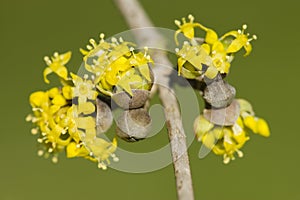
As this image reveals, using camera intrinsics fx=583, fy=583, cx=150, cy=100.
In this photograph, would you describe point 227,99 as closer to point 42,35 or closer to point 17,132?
point 17,132

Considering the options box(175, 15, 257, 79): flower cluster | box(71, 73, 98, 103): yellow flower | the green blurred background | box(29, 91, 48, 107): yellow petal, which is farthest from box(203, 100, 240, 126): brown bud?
the green blurred background

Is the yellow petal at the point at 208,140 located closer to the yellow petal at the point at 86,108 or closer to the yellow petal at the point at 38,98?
the yellow petal at the point at 86,108

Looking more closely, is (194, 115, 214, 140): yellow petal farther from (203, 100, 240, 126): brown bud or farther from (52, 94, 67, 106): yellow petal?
(52, 94, 67, 106): yellow petal

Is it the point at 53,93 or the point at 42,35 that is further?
the point at 42,35

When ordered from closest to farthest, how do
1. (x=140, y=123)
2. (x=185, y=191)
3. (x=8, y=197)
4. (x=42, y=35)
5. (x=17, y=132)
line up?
1. (x=185, y=191)
2. (x=140, y=123)
3. (x=8, y=197)
4. (x=17, y=132)
5. (x=42, y=35)

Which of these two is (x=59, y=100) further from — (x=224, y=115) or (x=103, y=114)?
(x=224, y=115)

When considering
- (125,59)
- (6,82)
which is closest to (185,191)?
(125,59)

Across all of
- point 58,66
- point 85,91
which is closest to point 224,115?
point 85,91
